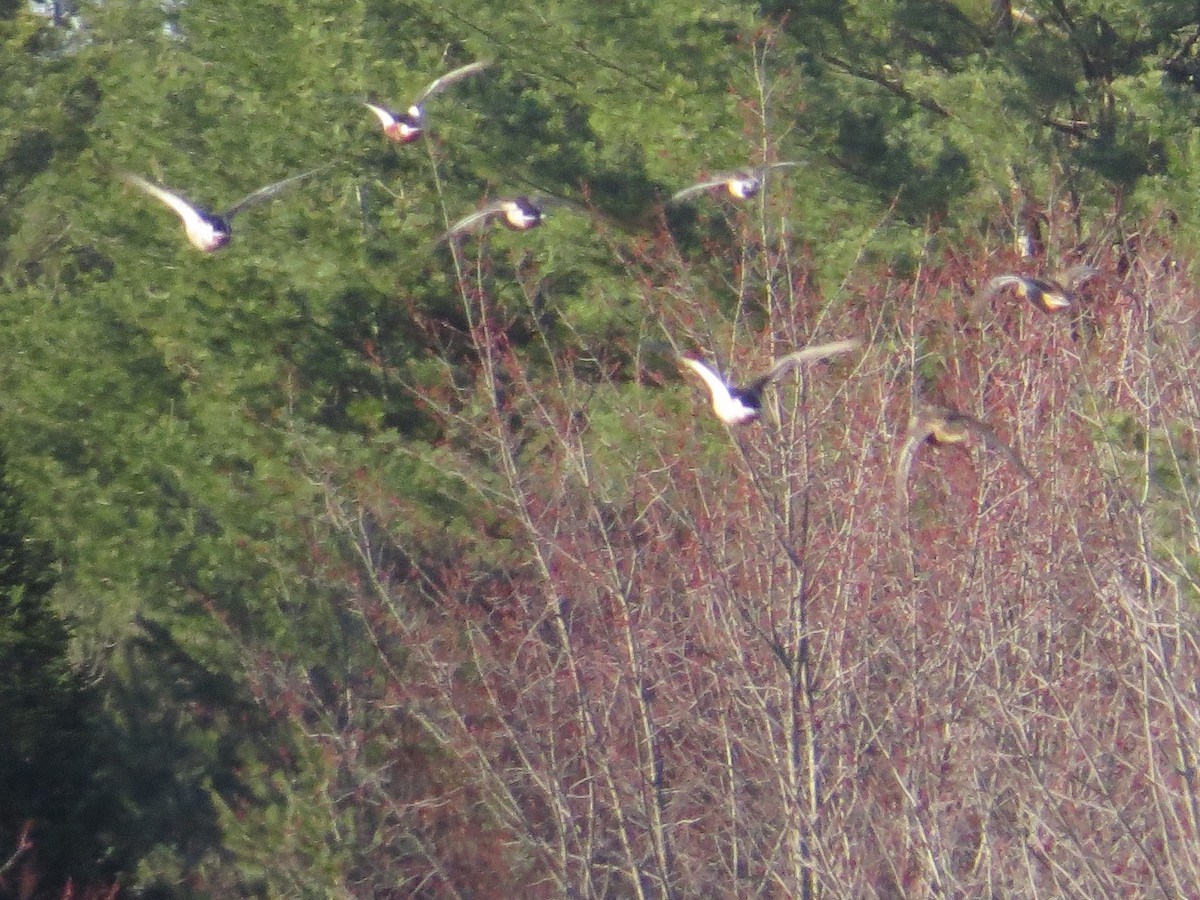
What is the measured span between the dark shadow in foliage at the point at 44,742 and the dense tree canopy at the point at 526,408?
0.03m

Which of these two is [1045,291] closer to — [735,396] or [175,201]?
[735,396]

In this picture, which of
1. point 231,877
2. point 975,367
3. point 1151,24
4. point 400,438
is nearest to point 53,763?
point 231,877

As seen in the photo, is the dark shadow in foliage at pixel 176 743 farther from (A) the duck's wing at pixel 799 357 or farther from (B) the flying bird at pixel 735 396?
(A) the duck's wing at pixel 799 357

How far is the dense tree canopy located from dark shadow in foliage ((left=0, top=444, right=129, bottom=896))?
0.03m

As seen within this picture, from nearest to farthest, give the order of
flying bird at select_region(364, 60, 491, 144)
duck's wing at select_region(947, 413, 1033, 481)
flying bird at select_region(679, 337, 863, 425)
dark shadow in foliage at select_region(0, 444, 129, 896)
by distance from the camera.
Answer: duck's wing at select_region(947, 413, 1033, 481), flying bird at select_region(679, 337, 863, 425), flying bird at select_region(364, 60, 491, 144), dark shadow in foliage at select_region(0, 444, 129, 896)

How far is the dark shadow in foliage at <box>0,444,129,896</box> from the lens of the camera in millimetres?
11227

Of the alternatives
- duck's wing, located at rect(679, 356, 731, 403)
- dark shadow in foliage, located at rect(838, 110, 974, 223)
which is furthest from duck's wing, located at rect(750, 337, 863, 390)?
dark shadow in foliage, located at rect(838, 110, 974, 223)

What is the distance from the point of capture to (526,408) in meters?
11.7

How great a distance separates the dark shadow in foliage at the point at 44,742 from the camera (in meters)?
11.2

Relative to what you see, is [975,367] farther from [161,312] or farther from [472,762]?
[161,312]

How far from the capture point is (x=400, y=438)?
12.1 m

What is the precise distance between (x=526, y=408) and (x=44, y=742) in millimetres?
3653

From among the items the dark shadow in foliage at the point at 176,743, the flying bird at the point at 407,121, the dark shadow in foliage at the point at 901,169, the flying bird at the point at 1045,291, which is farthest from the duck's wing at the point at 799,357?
the dark shadow in foliage at the point at 176,743

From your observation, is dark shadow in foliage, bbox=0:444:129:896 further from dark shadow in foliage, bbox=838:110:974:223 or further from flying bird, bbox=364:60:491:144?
dark shadow in foliage, bbox=838:110:974:223
